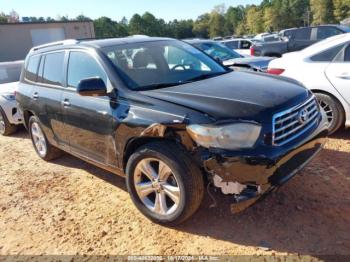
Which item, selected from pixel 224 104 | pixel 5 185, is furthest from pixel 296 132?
pixel 5 185

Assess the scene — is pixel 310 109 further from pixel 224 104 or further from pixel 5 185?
pixel 5 185

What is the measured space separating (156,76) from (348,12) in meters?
72.0

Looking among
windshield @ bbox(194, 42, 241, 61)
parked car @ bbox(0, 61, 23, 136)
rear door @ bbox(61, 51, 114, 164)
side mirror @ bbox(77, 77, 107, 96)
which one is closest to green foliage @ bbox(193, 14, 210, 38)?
windshield @ bbox(194, 42, 241, 61)

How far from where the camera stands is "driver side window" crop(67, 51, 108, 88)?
3.90m

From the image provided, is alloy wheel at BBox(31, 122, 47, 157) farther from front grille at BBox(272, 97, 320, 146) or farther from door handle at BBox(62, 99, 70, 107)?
front grille at BBox(272, 97, 320, 146)

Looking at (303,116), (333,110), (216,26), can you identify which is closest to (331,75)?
(333,110)

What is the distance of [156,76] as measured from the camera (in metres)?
3.92

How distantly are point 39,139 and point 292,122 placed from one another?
4057 millimetres

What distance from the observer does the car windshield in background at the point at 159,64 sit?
377cm

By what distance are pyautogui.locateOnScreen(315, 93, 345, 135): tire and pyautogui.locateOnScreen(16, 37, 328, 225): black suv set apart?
1534 mm

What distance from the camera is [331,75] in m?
5.07

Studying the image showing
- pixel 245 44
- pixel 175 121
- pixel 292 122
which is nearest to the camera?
pixel 175 121

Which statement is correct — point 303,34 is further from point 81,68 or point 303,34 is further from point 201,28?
point 201,28

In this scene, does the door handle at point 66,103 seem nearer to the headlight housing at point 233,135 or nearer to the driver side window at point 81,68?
the driver side window at point 81,68
